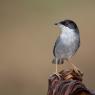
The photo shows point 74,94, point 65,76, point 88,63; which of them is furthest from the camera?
point 88,63

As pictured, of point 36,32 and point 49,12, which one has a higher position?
point 49,12

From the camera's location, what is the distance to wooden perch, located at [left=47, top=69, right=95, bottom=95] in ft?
3.48

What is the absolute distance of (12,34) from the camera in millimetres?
1955

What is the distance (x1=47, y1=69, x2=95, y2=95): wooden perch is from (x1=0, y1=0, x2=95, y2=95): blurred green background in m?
0.55

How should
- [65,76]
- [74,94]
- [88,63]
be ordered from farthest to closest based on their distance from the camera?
1. [88,63]
2. [65,76]
3. [74,94]

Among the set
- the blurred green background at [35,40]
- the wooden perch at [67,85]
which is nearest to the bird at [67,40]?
the wooden perch at [67,85]

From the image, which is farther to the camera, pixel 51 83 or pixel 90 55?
pixel 90 55

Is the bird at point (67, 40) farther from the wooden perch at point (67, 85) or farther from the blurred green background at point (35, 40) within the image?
the blurred green background at point (35, 40)

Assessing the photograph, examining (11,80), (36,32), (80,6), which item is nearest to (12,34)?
(36,32)

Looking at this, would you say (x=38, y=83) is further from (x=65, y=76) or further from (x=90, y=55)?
(x=65, y=76)

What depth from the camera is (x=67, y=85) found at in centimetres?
115

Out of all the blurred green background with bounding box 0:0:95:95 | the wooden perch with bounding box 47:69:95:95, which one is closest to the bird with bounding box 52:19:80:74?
the wooden perch with bounding box 47:69:95:95

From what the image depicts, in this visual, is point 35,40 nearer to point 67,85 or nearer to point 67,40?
point 67,40

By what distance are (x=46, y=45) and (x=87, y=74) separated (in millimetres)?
288
